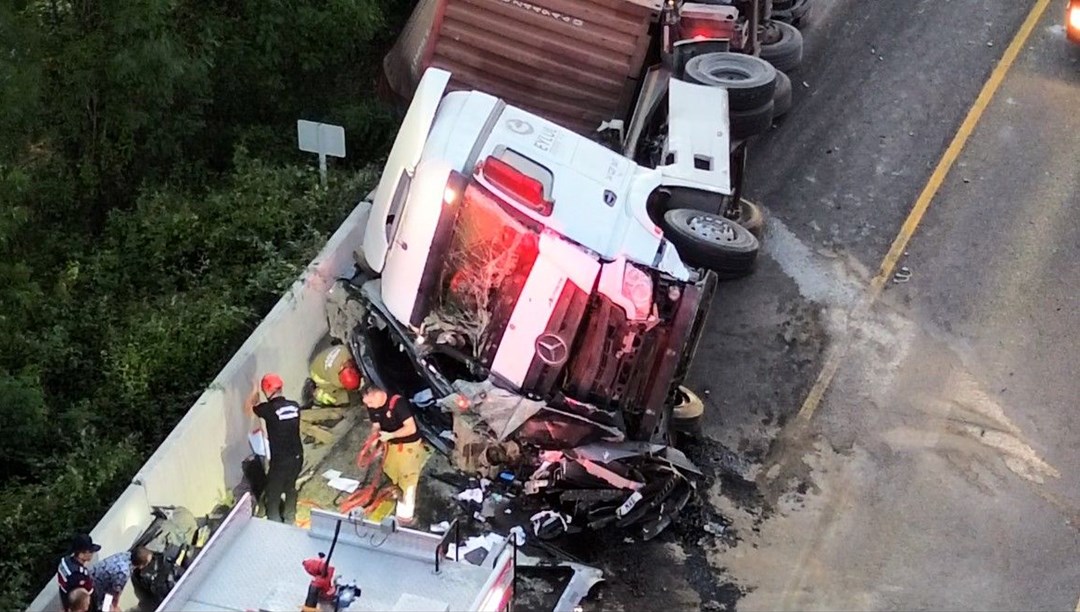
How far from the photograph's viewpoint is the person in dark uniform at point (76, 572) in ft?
22.2

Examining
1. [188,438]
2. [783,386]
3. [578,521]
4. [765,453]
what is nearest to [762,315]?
[783,386]

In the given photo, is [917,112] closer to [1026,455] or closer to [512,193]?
[1026,455]

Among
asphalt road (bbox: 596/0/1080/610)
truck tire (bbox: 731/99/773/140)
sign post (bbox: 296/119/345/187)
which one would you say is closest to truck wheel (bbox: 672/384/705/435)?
asphalt road (bbox: 596/0/1080/610)

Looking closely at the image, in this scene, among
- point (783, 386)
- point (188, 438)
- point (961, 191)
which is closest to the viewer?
point (188, 438)

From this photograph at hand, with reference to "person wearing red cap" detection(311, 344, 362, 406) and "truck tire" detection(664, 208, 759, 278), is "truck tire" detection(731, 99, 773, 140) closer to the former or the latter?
"truck tire" detection(664, 208, 759, 278)

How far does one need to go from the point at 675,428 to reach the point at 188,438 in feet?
10.6

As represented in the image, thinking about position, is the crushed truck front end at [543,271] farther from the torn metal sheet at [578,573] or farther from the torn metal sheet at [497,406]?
the torn metal sheet at [578,573]

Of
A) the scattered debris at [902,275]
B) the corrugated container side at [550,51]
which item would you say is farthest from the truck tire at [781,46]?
the scattered debris at [902,275]

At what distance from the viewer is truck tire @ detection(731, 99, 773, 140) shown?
35.0 feet

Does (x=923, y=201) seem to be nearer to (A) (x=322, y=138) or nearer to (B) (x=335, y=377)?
(A) (x=322, y=138)

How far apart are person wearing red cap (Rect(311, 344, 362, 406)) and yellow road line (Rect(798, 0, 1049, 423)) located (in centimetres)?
321

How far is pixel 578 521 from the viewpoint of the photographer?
847 cm

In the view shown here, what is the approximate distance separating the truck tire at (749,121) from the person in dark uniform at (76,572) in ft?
19.5

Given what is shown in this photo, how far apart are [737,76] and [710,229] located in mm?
2221
